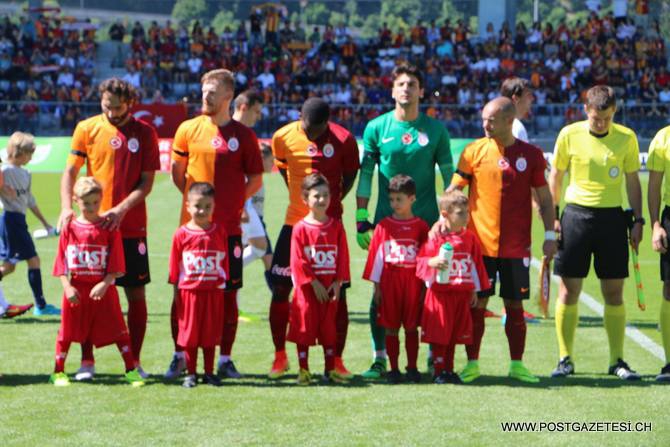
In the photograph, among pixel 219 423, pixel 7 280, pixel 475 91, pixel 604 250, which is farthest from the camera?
pixel 475 91

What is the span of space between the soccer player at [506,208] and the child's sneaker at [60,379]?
2888 millimetres

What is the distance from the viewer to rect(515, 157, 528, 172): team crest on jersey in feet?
27.2

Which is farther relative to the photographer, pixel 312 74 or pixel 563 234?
pixel 312 74

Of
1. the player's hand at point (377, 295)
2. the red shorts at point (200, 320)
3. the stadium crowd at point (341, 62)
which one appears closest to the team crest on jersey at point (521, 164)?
the player's hand at point (377, 295)

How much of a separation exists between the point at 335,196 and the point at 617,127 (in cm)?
230

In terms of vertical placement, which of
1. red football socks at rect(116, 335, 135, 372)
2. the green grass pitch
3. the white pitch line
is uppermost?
red football socks at rect(116, 335, 135, 372)

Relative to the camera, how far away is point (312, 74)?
41625 mm

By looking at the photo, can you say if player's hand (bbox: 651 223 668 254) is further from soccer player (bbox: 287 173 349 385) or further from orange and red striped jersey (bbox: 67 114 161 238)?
orange and red striped jersey (bbox: 67 114 161 238)

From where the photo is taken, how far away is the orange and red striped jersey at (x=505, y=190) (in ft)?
27.3

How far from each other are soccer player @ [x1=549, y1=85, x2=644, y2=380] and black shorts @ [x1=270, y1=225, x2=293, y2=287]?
2107 millimetres

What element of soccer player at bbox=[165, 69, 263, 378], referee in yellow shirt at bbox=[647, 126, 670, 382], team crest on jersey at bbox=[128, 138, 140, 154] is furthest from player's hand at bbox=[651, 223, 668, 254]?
team crest on jersey at bbox=[128, 138, 140, 154]

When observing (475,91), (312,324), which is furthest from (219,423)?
(475,91)

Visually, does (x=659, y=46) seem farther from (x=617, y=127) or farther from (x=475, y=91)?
(x=617, y=127)

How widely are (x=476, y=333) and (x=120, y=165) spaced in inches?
113
